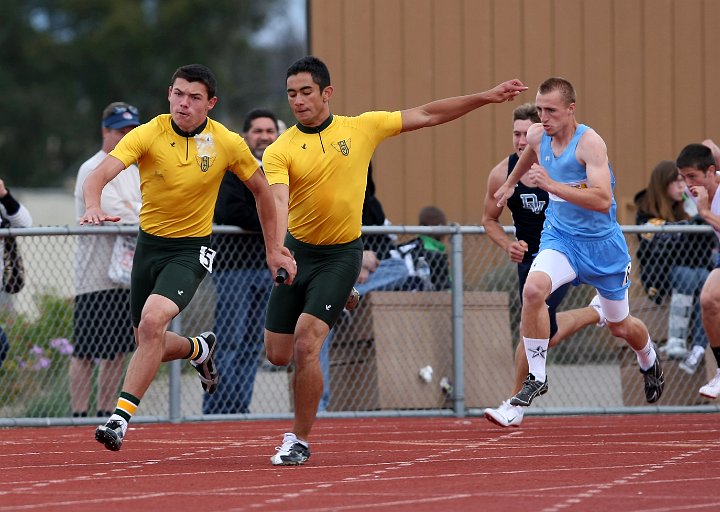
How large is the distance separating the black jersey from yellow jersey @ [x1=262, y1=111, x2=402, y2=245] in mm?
2486

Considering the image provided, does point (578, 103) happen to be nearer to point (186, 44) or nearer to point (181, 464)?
point (181, 464)

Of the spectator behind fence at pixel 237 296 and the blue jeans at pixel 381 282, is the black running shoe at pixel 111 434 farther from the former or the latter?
the blue jeans at pixel 381 282

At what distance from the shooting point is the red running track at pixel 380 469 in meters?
6.72

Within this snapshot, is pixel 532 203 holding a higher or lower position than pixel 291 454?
higher

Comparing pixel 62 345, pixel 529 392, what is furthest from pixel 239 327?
pixel 529 392

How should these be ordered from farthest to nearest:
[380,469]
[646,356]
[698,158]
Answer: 1. [698,158]
2. [646,356]
3. [380,469]

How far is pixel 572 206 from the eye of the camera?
9.85 metres

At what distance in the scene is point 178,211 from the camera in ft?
30.4

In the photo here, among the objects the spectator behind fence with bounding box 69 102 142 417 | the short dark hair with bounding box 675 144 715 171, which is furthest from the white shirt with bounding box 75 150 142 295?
the short dark hair with bounding box 675 144 715 171

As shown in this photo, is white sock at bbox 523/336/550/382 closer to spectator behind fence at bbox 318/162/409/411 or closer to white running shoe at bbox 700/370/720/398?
white running shoe at bbox 700/370/720/398

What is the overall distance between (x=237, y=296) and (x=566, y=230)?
3169 mm

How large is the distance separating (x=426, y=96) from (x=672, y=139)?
2789mm

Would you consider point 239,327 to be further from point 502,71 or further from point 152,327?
point 502,71

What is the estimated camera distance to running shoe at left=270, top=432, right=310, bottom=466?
8.34m
